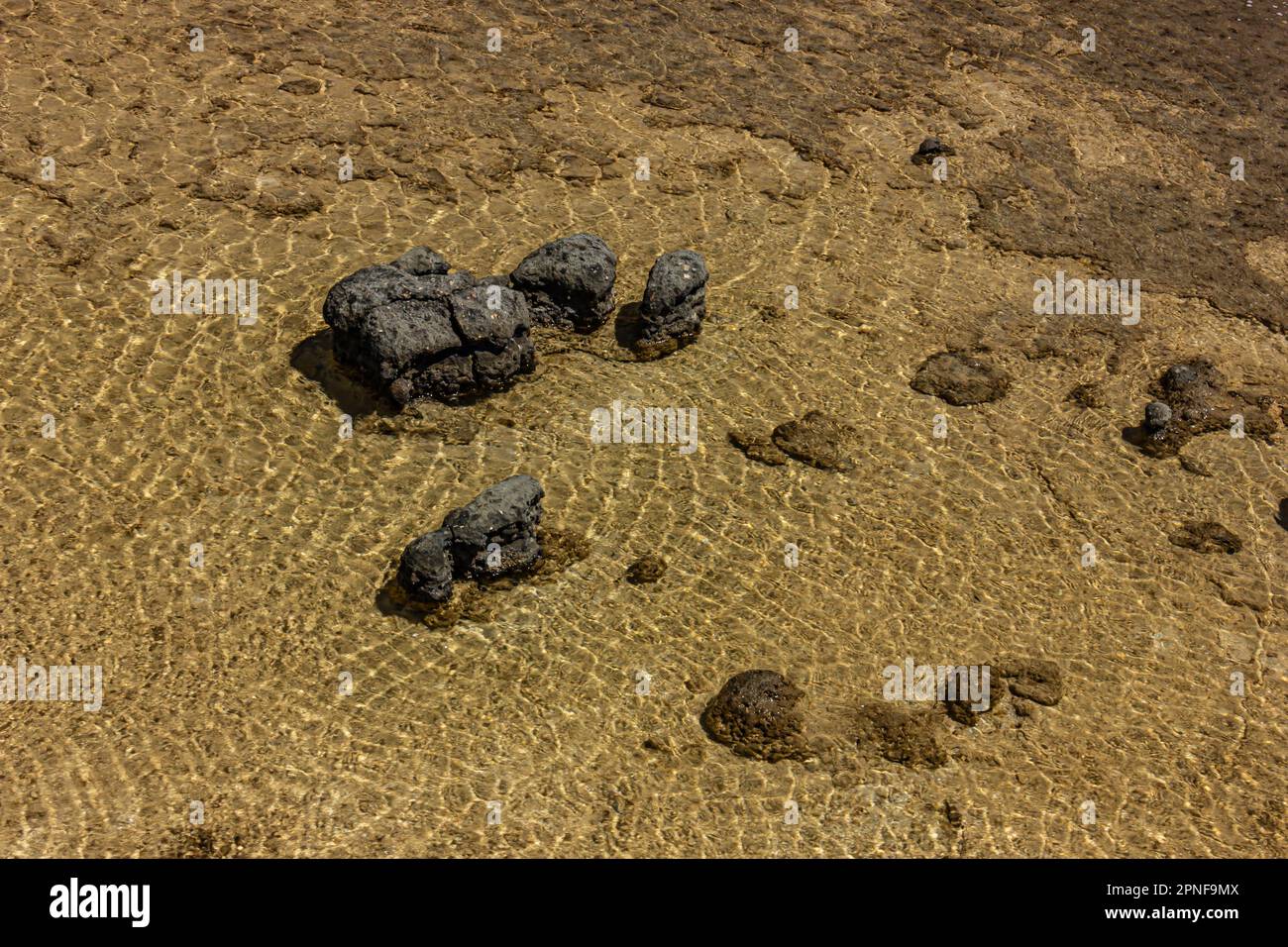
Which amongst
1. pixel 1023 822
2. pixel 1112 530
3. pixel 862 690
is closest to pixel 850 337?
pixel 1112 530

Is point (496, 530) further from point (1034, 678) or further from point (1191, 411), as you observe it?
point (1191, 411)

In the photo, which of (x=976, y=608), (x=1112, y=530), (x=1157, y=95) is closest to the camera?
(x=976, y=608)

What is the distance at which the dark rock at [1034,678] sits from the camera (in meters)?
11.7

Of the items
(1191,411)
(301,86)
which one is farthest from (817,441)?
(301,86)

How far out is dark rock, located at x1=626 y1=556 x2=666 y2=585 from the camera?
1229 centimetres

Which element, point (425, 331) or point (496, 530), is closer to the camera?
point (496, 530)

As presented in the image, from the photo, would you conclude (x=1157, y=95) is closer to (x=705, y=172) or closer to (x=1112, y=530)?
(x=705, y=172)

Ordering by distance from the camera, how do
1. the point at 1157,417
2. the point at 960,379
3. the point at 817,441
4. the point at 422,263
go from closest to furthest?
the point at 817,441, the point at 422,263, the point at 1157,417, the point at 960,379

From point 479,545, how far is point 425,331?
10.7 feet

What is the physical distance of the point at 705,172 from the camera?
1880 centimetres

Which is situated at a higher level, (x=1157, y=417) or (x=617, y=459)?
(x=1157, y=417)

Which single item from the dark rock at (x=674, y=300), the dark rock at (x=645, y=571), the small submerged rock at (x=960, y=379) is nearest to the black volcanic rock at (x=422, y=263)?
the dark rock at (x=674, y=300)

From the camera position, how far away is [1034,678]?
11828 millimetres

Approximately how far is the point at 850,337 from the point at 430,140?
7.66 m
